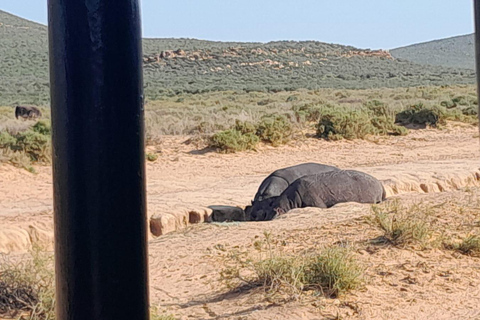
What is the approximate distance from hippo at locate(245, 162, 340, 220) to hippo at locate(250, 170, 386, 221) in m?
0.11

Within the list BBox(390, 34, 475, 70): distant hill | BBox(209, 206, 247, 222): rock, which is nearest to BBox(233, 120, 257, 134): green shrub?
BBox(209, 206, 247, 222): rock

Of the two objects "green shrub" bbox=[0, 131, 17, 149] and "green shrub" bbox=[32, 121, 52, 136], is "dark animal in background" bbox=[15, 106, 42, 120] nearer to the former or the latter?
"green shrub" bbox=[32, 121, 52, 136]

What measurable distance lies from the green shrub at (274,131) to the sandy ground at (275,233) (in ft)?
1.77

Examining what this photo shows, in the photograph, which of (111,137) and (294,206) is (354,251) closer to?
(294,206)

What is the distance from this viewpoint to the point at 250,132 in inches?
707

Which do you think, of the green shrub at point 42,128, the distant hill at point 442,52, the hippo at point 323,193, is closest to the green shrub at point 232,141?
the green shrub at point 42,128

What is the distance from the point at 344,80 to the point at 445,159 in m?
41.2

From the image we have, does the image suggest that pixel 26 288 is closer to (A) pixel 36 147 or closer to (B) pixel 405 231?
(B) pixel 405 231

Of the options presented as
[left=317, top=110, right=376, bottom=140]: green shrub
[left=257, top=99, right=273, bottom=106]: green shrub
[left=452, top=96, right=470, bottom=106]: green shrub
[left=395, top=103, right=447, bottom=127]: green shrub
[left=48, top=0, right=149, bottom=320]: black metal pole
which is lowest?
[left=48, top=0, right=149, bottom=320]: black metal pole

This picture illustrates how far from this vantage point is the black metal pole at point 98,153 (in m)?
1.41

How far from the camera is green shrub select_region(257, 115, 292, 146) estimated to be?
17984mm

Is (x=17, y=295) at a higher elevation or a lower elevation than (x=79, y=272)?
lower

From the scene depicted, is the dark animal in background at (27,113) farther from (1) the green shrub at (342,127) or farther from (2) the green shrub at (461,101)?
(2) the green shrub at (461,101)

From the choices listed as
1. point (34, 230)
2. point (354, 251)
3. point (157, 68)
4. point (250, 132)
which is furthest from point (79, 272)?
point (157, 68)
